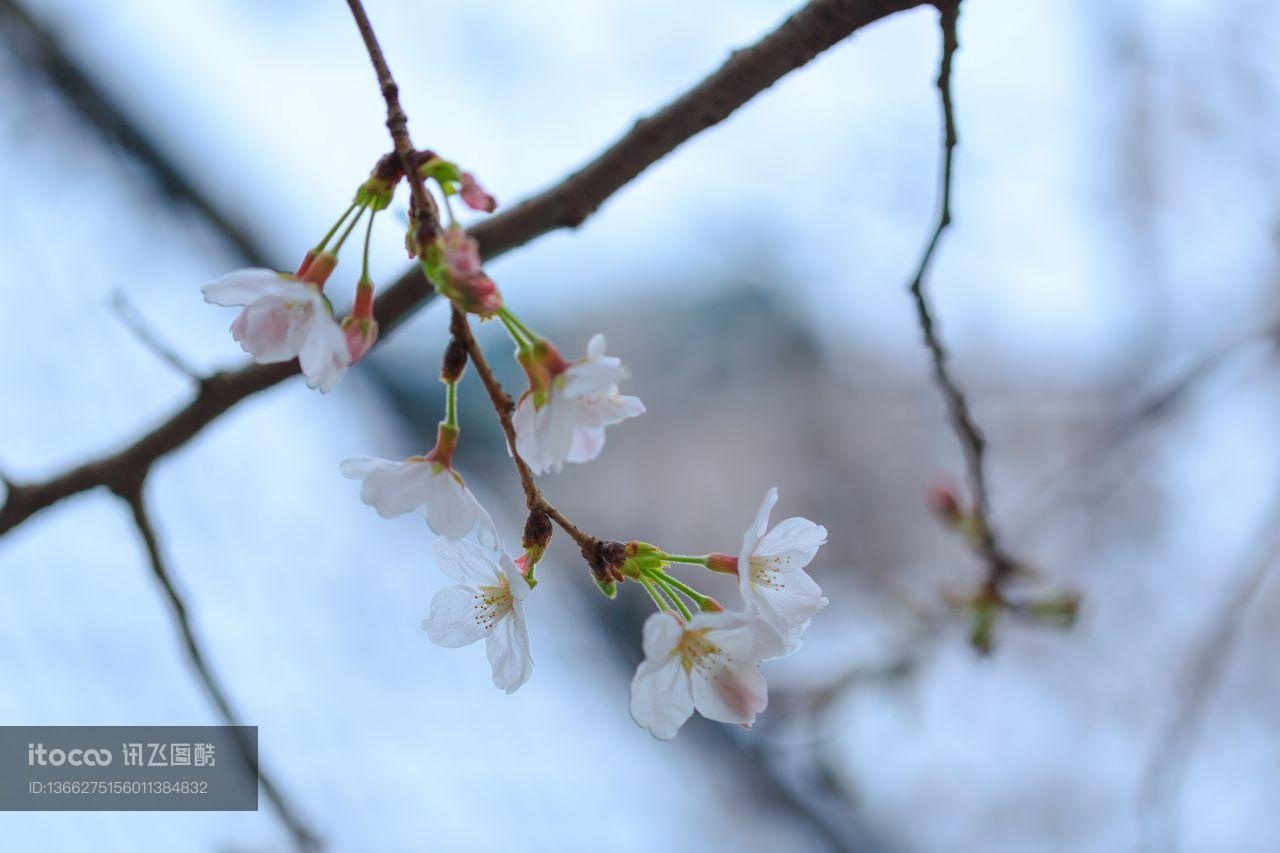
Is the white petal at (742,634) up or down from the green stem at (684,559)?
down

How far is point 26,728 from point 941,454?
2957 millimetres

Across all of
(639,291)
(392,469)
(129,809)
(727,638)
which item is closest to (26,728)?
(129,809)

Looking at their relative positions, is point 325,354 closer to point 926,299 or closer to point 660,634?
point 660,634

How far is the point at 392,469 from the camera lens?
57 centimetres

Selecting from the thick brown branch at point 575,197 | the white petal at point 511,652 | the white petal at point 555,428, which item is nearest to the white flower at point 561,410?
the white petal at point 555,428

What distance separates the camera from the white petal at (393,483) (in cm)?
56

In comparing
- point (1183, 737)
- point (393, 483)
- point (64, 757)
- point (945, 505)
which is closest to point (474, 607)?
point (393, 483)

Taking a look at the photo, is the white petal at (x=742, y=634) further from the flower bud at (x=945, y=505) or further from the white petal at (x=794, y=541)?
the flower bud at (x=945, y=505)

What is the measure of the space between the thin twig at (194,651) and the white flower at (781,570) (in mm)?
590

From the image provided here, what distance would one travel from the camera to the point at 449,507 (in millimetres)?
568

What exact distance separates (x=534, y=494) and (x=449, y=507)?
77 millimetres

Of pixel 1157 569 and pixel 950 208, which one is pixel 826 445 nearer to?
pixel 1157 569

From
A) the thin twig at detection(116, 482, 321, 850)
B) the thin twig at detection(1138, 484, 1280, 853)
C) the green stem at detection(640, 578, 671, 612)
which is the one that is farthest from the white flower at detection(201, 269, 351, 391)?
the thin twig at detection(1138, 484, 1280, 853)

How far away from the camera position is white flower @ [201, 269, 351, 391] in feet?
1.73
